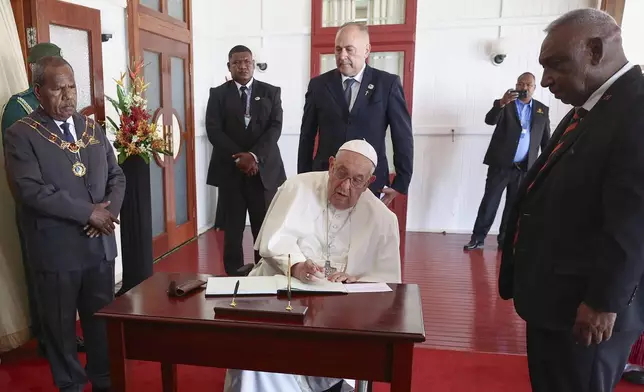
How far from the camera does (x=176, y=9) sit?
4812mm

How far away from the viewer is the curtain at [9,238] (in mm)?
2605

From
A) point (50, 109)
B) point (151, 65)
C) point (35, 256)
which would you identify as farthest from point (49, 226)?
point (151, 65)

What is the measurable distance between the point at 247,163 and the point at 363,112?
1.10 meters

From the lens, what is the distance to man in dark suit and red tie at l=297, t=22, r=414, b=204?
2674 mm

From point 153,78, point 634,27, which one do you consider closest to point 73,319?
point 153,78

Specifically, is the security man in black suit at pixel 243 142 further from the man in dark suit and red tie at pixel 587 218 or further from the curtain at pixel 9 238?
the man in dark suit and red tie at pixel 587 218

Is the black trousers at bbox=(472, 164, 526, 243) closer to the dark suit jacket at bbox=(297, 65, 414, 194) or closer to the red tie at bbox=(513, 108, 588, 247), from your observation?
the dark suit jacket at bbox=(297, 65, 414, 194)

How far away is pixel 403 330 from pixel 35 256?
166 centimetres

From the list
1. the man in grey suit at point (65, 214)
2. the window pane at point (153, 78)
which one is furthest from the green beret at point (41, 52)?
the window pane at point (153, 78)

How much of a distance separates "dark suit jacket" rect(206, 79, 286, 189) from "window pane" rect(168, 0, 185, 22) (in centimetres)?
164

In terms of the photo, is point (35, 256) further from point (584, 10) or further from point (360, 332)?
point (584, 10)

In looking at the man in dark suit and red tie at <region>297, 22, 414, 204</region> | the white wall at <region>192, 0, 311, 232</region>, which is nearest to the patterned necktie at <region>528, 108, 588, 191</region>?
the man in dark suit and red tie at <region>297, 22, 414, 204</region>

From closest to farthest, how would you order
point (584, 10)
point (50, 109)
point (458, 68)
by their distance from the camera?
1. point (584, 10)
2. point (50, 109)
3. point (458, 68)

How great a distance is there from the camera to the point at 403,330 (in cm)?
136
